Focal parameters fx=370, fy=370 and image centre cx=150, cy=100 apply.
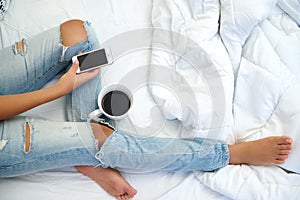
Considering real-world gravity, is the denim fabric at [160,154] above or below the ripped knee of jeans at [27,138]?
below

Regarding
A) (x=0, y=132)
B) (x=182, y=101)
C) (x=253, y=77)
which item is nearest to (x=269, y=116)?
(x=253, y=77)

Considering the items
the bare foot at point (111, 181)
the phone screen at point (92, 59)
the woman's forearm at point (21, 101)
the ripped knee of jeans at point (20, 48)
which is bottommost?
the bare foot at point (111, 181)

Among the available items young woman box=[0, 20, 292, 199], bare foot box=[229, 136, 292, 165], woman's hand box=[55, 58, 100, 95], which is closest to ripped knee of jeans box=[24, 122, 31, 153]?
young woman box=[0, 20, 292, 199]

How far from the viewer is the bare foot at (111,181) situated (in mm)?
839

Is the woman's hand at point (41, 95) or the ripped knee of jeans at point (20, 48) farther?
the ripped knee of jeans at point (20, 48)

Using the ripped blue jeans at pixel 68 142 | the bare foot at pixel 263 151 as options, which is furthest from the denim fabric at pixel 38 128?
the bare foot at pixel 263 151

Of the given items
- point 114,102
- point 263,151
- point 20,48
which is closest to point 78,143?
point 114,102

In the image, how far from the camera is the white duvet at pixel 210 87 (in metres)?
0.85

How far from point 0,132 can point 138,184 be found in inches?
13.1

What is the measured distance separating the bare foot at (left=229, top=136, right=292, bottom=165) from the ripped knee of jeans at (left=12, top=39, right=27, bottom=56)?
55 cm

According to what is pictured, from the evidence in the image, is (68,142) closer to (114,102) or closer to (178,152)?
(114,102)

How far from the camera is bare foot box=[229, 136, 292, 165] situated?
0.84m

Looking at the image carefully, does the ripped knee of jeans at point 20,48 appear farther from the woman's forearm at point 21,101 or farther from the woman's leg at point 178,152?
the woman's leg at point 178,152

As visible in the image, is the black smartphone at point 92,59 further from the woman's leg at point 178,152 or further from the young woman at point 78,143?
the woman's leg at point 178,152
